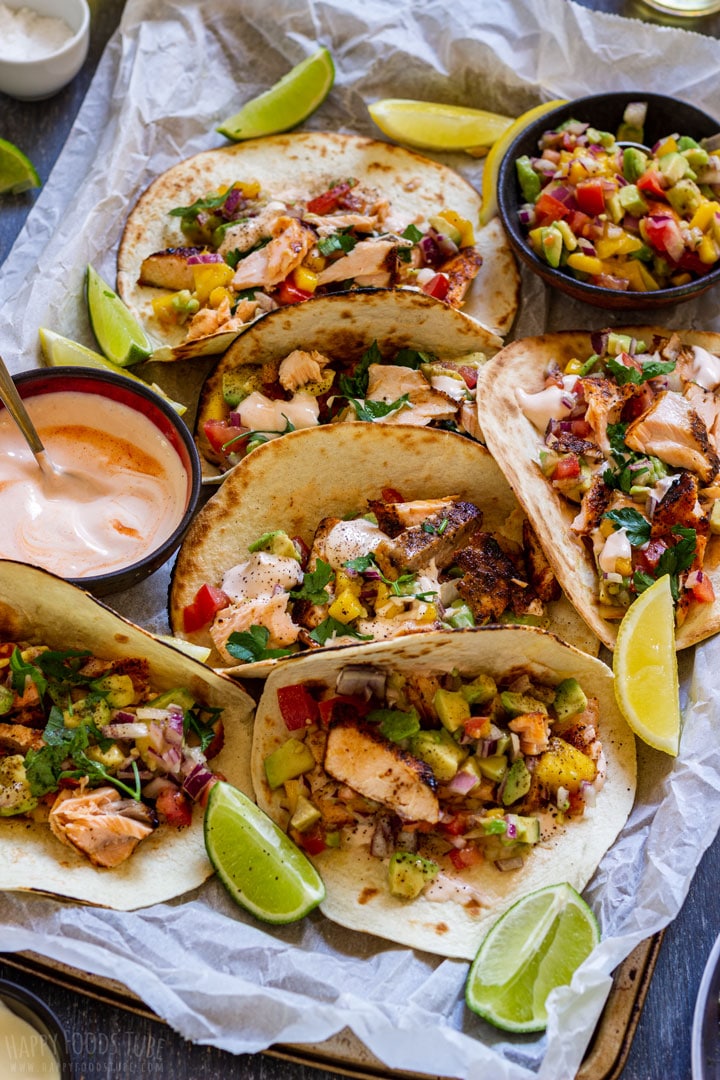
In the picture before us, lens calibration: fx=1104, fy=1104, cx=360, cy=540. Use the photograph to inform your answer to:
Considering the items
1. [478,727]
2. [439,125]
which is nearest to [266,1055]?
[478,727]

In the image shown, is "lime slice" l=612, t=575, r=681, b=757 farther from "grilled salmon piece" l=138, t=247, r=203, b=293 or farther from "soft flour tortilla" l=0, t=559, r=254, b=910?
"grilled salmon piece" l=138, t=247, r=203, b=293

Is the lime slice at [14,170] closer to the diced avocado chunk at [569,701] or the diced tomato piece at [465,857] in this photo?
the diced avocado chunk at [569,701]

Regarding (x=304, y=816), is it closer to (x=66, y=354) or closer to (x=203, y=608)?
(x=203, y=608)

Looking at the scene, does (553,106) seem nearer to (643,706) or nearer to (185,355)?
(185,355)

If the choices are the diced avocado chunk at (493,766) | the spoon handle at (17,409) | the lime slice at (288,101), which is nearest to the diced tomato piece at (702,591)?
the diced avocado chunk at (493,766)

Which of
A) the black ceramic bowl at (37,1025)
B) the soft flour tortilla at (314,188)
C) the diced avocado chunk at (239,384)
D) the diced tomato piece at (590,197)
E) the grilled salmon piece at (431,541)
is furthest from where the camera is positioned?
the soft flour tortilla at (314,188)
